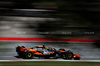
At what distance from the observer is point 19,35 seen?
230cm

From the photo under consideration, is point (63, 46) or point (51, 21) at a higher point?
point (51, 21)

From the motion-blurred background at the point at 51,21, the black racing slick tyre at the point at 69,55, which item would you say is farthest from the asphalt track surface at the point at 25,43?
the black racing slick tyre at the point at 69,55

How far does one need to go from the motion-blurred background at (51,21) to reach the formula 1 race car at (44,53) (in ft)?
0.39

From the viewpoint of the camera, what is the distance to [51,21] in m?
2.40

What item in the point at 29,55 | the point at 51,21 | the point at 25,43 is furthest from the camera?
the point at 29,55

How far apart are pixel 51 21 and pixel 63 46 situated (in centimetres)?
53

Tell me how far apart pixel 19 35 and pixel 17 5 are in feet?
1.81

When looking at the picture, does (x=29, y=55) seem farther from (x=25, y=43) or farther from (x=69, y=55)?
(x=69, y=55)

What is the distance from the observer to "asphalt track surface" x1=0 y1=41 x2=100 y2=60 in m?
2.48

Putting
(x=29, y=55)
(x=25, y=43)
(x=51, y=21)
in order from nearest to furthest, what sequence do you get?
(x=51, y=21), (x=25, y=43), (x=29, y=55)

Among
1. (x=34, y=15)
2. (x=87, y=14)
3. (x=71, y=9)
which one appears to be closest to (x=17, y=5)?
(x=34, y=15)

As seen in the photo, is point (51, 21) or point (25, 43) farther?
point (25, 43)

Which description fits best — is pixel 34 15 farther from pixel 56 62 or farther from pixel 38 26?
pixel 56 62

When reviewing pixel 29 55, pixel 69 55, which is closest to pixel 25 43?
pixel 29 55
